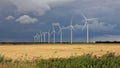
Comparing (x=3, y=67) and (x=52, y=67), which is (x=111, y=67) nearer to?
(x=52, y=67)

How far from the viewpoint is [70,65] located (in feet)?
69.5

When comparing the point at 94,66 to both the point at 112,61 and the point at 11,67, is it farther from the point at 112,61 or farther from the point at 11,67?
the point at 11,67

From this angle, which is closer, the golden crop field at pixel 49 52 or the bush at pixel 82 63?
the bush at pixel 82 63

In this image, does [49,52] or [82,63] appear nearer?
[82,63]

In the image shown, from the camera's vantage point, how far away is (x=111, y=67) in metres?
21.2

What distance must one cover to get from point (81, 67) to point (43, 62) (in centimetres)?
280

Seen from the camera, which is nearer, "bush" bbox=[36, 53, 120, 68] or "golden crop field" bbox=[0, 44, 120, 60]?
"bush" bbox=[36, 53, 120, 68]

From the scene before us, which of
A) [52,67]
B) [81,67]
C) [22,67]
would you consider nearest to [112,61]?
[81,67]

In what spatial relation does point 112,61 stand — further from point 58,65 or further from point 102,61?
point 58,65

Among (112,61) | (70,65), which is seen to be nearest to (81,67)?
(70,65)

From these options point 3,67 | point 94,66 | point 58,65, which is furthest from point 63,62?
point 3,67

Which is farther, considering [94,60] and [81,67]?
[94,60]

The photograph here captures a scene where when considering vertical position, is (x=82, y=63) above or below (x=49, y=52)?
above

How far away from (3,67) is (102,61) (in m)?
6.26
